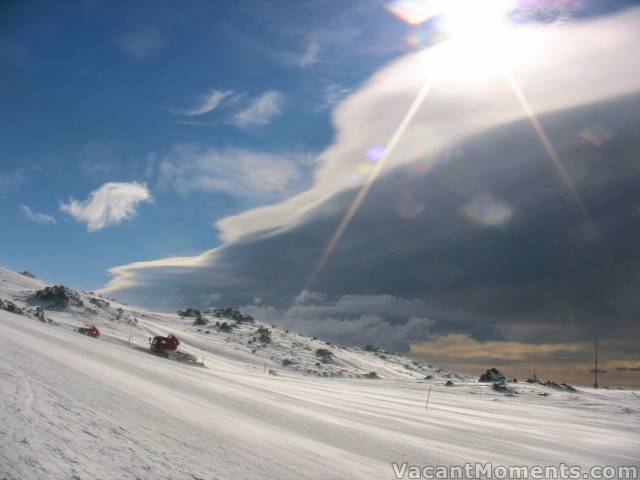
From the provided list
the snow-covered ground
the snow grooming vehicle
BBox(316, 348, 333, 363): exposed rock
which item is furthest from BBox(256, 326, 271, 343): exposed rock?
the snow-covered ground

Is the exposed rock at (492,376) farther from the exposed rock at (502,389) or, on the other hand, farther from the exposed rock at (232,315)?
the exposed rock at (232,315)

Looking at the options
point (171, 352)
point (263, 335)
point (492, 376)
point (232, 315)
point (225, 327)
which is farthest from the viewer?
point (232, 315)

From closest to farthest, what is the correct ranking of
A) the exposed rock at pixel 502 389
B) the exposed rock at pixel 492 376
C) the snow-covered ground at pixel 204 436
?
the snow-covered ground at pixel 204 436, the exposed rock at pixel 502 389, the exposed rock at pixel 492 376

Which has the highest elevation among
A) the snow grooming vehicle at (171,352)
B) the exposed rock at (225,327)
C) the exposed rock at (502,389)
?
the exposed rock at (225,327)

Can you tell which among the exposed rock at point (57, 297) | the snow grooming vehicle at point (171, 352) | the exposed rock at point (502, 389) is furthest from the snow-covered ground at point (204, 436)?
the exposed rock at point (57, 297)

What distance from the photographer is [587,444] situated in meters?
12.6

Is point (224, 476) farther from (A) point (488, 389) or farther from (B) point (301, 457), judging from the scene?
(A) point (488, 389)

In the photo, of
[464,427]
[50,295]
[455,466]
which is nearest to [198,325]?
[50,295]

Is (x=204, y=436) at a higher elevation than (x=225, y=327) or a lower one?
lower

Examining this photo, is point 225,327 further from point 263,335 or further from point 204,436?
point 204,436

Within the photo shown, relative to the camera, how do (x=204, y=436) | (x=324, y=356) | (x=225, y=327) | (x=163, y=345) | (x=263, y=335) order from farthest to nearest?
1. (x=225, y=327)
2. (x=263, y=335)
3. (x=324, y=356)
4. (x=163, y=345)
5. (x=204, y=436)

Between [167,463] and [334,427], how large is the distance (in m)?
5.28

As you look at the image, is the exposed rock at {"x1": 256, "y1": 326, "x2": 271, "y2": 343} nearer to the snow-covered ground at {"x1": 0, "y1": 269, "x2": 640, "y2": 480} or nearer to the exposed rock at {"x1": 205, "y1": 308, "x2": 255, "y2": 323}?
the exposed rock at {"x1": 205, "y1": 308, "x2": 255, "y2": 323}

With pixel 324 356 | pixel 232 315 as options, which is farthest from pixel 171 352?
pixel 232 315
